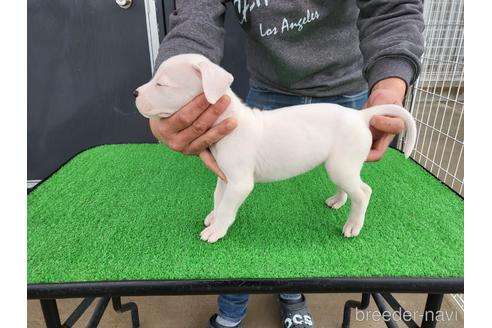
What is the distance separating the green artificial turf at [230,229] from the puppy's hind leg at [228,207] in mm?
25

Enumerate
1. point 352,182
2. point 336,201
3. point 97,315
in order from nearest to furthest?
1. point 352,182
2. point 336,201
3. point 97,315

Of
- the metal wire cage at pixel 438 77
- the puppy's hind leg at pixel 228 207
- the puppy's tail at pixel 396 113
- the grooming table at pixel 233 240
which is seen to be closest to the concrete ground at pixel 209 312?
the grooming table at pixel 233 240

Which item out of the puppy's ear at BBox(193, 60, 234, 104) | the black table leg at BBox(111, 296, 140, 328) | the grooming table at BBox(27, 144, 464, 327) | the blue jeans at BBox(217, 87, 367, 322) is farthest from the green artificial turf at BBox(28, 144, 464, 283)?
the black table leg at BBox(111, 296, 140, 328)

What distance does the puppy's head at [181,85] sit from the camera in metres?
0.68

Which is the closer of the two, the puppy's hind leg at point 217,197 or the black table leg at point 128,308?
the puppy's hind leg at point 217,197

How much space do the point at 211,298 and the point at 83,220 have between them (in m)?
0.81

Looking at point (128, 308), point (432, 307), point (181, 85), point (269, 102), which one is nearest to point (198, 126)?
point (181, 85)

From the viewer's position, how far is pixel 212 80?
68 centimetres

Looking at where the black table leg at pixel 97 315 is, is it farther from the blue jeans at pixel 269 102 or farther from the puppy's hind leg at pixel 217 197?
the puppy's hind leg at pixel 217 197

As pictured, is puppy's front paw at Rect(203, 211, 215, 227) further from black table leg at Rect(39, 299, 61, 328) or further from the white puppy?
black table leg at Rect(39, 299, 61, 328)

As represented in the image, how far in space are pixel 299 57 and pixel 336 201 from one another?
18.7 inches

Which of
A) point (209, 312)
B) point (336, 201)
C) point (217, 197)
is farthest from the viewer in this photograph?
point (209, 312)

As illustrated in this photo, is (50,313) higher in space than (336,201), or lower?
lower

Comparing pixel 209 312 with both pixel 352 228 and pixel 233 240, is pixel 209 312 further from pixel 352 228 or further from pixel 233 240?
pixel 352 228
